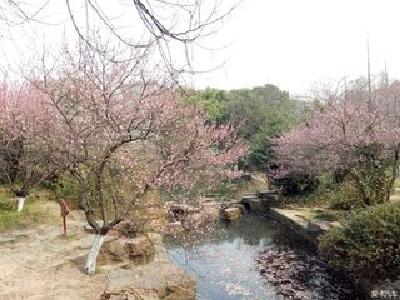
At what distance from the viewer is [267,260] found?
1088cm

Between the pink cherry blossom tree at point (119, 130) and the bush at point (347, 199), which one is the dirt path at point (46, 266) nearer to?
the pink cherry blossom tree at point (119, 130)

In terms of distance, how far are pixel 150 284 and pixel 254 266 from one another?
16.4 feet

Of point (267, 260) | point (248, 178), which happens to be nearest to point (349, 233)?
point (267, 260)

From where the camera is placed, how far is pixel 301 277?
9.30 meters

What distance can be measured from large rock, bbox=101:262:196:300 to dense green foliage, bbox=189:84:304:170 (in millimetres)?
9952

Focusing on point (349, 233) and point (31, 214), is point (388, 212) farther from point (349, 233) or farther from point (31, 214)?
point (31, 214)

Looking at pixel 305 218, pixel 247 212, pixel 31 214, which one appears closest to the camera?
pixel 31 214

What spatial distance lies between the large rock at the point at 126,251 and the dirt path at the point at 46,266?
401mm

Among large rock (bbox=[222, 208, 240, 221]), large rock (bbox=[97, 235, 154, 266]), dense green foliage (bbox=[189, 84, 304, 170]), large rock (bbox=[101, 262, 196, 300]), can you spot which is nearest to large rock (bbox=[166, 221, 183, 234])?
large rock (bbox=[97, 235, 154, 266])

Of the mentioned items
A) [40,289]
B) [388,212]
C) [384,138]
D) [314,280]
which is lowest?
[314,280]

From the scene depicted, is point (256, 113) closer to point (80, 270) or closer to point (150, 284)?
point (80, 270)

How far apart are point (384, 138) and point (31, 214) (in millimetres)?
9551

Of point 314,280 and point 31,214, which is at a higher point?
point 31,214

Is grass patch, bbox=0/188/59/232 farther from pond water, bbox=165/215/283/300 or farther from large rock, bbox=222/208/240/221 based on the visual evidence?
large rock, bbox=222/208/240/221
